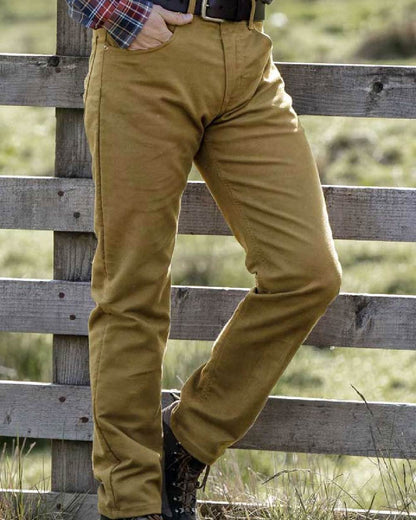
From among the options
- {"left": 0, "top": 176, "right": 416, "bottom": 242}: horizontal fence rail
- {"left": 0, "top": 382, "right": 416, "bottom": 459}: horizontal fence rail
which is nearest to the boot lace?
{"left": 0, "top": 382, "right": 416, "bottom": 459}: horizontal fence rail

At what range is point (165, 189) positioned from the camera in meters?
3.20

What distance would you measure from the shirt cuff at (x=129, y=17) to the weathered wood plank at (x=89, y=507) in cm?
164

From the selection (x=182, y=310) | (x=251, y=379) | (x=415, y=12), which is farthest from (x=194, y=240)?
(x=415, y=12)

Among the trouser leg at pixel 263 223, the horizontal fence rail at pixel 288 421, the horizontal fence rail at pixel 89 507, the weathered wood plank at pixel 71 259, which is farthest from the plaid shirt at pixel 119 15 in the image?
the horizontal fence rail at pixel 89 507

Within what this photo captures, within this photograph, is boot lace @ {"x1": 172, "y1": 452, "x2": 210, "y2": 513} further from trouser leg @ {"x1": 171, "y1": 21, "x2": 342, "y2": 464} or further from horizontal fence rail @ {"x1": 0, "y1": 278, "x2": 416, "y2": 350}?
horizontal fence rail @ {"x1": 0, "y1": 278, "x2": 416, "y2": 350}

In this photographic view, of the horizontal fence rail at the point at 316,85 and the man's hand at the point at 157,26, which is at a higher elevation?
the man's hand at the point at 157,26

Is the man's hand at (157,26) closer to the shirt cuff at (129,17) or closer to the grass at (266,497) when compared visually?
the shirt cuff at (129,17)

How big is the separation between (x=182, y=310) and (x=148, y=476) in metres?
0.69

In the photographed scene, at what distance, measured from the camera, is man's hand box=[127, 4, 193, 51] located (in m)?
3.08

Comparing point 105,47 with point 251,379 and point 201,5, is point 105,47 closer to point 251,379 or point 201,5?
point 201,5

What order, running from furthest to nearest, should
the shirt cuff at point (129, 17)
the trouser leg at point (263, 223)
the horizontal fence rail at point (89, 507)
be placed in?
1. the horizontal fence rail at point (89, 507)
2. the trouser leg at point (263, 223)
3. the shirt cuff at point (129, 17)

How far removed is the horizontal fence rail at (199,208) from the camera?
147 inches

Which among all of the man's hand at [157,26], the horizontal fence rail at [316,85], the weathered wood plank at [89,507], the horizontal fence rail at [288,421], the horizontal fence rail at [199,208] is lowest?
the weathered wood plank at [89,507]

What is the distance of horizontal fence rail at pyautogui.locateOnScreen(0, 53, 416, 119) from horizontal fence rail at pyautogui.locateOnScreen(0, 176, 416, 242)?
26 centimetres
